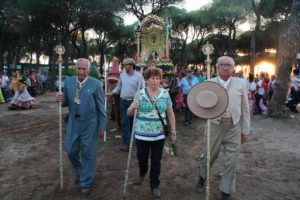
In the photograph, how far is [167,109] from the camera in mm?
4223

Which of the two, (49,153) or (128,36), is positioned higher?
(128,36)

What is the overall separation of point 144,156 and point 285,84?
849 cm

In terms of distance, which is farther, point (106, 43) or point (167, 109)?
point (106, 43)

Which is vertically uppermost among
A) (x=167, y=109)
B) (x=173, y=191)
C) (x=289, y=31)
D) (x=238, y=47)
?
(x=238, y=47)

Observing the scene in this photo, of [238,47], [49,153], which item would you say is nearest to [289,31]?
[49,153]

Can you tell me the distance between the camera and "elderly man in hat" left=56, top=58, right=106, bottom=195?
14.6ft

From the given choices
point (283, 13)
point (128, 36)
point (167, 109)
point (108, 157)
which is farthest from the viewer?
point (128, 36)

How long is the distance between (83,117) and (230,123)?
6.75ft

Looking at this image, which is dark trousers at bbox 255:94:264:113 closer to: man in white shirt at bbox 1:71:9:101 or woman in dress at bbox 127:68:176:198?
woman in dress at bbox 127:68:176:198

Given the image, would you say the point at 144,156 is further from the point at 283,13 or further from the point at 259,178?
the point at 283,13

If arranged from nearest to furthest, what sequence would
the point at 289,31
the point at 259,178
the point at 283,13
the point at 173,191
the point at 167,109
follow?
the point at 167,109 → the point at 173,191 → the point at 259,178 → the point at 289,31 → the point at 283,13

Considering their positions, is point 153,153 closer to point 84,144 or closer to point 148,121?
point 148,121

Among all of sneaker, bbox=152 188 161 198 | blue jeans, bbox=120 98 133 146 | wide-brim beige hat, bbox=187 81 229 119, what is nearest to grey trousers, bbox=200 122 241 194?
wide-brim beige hat, bbox=187 81 229 119

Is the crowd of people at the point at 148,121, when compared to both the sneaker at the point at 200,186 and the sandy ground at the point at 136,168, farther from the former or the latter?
the sandy ground at the point at 136,168
